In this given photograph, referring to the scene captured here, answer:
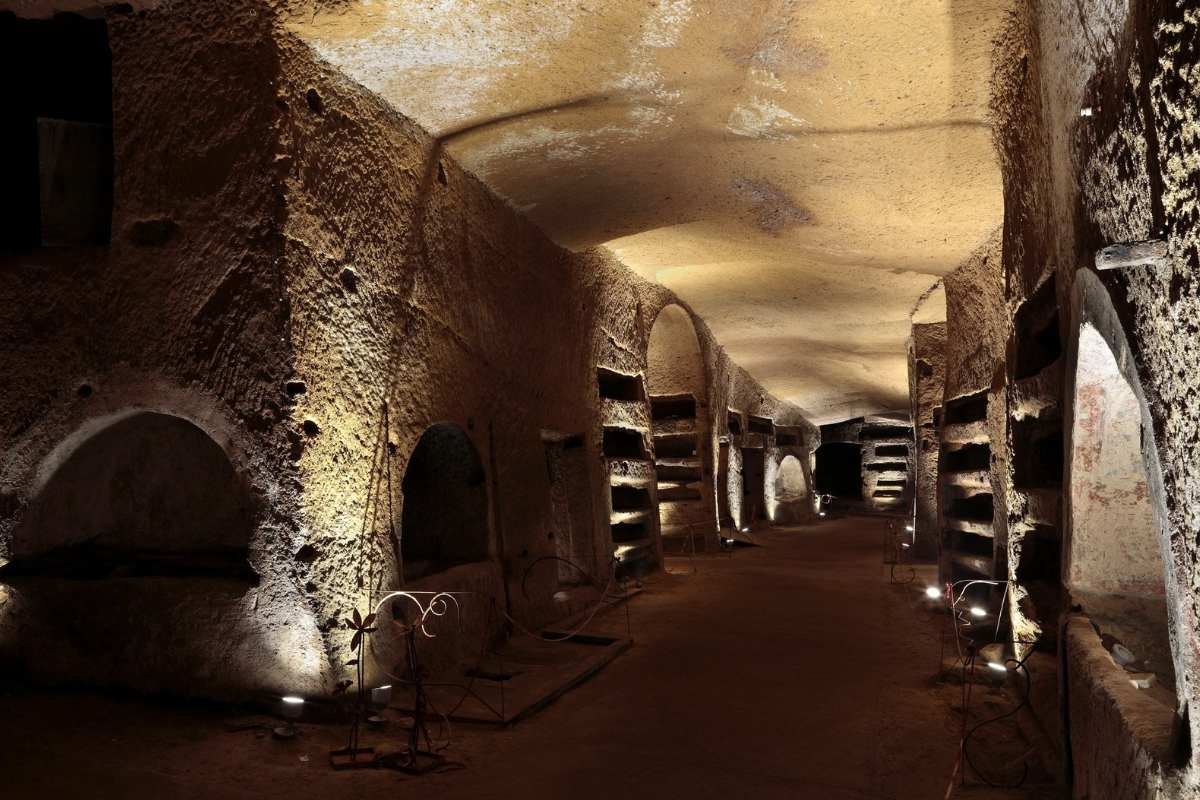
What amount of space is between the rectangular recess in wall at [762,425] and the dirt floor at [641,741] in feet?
34.8

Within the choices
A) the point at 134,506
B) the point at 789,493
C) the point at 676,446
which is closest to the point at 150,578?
the point at 134,506

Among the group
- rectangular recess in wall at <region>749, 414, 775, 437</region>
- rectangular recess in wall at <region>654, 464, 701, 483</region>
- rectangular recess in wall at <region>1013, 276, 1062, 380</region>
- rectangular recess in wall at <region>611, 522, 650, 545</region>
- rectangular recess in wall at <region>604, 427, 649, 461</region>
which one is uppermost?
rectangular recess in wall at <region>749, 414, 775, 437</region>

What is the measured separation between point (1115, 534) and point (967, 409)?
4877 millimetres

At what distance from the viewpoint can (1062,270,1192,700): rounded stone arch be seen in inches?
122

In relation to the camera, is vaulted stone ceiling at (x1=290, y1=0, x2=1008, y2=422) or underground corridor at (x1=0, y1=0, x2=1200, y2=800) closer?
underground corridor at (x1=0, y1=0, x2=1200, y2=800)

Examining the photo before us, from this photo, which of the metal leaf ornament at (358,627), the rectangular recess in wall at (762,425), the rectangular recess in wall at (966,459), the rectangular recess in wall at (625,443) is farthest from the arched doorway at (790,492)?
the metal leaf ornament at (358,627)

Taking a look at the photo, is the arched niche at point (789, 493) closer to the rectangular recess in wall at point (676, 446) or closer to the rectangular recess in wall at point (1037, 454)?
the rectangular recess in wall at point (676, 446)

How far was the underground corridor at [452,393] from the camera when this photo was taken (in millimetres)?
3316

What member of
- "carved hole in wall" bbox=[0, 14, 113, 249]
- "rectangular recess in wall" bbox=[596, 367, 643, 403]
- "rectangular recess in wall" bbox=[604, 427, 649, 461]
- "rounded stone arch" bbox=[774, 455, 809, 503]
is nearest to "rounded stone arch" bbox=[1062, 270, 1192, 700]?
"carved hole in wall" bbox=[0, 14, 113, 249]

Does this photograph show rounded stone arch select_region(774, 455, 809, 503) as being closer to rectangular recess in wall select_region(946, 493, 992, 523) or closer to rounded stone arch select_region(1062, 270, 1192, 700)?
rectangular recess in wall select_region(946, 493, 992, 523)

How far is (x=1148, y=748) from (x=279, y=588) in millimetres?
3609

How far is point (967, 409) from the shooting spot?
7.91 meters

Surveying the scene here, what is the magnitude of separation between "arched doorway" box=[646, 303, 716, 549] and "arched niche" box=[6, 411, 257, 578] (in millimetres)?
7920

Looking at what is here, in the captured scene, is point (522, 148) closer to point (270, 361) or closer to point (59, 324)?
point (270, 361)
